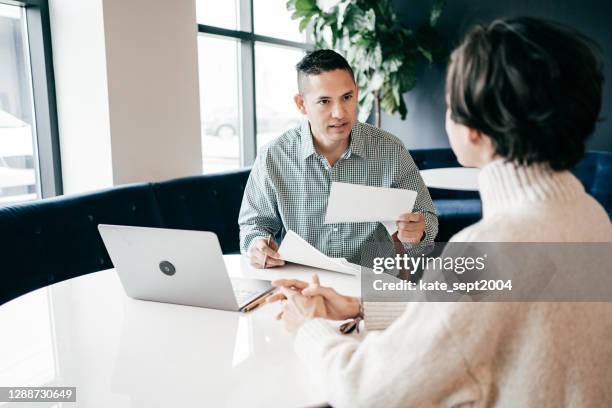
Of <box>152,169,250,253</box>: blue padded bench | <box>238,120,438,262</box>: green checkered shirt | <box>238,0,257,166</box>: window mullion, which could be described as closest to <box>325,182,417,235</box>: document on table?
<box>238,120,438,262</box>: green checkered shirt

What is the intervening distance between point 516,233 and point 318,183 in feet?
4.40

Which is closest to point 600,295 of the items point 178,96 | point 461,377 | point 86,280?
point 461,377

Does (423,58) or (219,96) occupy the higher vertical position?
(423,58)

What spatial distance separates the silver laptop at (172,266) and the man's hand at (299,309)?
0.17 meters

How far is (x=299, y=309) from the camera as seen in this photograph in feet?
3.47

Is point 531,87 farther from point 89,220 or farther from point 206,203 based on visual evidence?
point 206,203

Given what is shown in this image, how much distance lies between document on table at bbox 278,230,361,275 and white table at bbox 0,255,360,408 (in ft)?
0.32

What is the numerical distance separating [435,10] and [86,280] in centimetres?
384

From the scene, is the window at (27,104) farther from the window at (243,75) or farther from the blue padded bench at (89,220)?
the window at (243,75)

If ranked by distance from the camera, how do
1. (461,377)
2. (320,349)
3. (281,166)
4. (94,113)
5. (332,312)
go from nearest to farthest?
(461,377)
(320,349)
(332,312)
(281,166)
(94,113)

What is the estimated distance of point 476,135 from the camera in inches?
30.9

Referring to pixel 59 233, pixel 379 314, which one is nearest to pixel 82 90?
pixel 59 233

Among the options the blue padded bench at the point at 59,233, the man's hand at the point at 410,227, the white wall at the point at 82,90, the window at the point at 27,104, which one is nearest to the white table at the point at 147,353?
the man's hand at the point at 410,227

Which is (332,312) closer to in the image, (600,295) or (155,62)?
(600,295)
